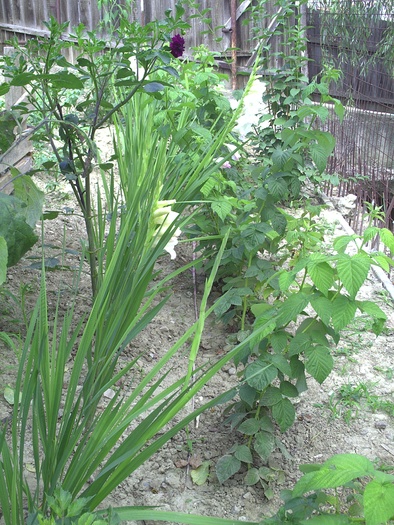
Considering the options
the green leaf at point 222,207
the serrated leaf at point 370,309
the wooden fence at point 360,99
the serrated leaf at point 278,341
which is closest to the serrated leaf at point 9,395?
the serrated leaf at point 278,341

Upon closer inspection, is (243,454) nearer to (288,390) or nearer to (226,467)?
(226,467)

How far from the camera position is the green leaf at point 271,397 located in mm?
1689

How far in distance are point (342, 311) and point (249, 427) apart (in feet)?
1.41

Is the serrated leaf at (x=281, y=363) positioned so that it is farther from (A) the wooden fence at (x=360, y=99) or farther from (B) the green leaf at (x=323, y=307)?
(A) the wooden fence at (x=360, y=99)

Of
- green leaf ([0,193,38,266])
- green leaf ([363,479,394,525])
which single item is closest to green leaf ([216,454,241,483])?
green leaf ([363,479,394,525])

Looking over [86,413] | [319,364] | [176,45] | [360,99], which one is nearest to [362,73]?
[360,99]

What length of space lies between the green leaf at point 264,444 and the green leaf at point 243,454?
2 cm

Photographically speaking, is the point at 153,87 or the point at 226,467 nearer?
the point at 153,87

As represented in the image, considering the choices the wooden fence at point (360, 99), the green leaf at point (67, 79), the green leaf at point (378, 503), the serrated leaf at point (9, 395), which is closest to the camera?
the green leaf at point (378, 503)

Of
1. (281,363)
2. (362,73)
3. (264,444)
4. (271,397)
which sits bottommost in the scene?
(264,444)

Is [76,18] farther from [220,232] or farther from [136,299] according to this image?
[136,299]

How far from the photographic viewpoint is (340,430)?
1972 mm

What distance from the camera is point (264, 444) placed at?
5.59 ft

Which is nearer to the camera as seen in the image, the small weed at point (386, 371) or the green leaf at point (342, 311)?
the green leaf at point (342, 311)
